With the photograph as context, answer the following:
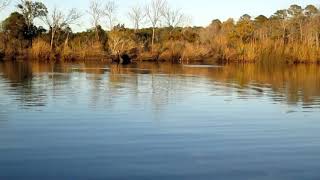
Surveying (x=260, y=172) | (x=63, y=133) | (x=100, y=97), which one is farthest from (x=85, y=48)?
(x=260, y=172)

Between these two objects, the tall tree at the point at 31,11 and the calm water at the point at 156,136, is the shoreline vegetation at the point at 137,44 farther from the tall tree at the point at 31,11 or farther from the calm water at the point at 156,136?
the calm water at the point at 156,136

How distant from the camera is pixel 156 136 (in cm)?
882

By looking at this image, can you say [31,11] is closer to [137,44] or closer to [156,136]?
[137,44]

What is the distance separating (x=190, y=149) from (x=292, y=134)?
258 centimetres

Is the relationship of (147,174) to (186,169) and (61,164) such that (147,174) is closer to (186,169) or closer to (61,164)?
(186,169)

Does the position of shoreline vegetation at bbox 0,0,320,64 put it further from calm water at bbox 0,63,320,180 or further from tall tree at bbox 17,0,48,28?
calm water at bbox 0,63,320,180

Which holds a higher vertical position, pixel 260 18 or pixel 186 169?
pixel 260 18

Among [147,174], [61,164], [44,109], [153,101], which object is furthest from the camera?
[153,101]

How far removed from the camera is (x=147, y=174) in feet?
20.5

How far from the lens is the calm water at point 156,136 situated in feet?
21.3

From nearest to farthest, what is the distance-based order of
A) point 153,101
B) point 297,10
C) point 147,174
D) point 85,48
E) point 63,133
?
1. point 147,174
2. point 63,133
3. point 153,101
4. point 85,48
5. point 297,10

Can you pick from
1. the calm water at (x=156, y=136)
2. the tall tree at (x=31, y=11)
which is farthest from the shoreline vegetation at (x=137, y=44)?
the calm water at (x=156, y=136)

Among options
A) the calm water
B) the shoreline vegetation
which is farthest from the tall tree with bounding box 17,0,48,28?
the calm water

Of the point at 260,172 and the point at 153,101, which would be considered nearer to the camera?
the point at 260,172
